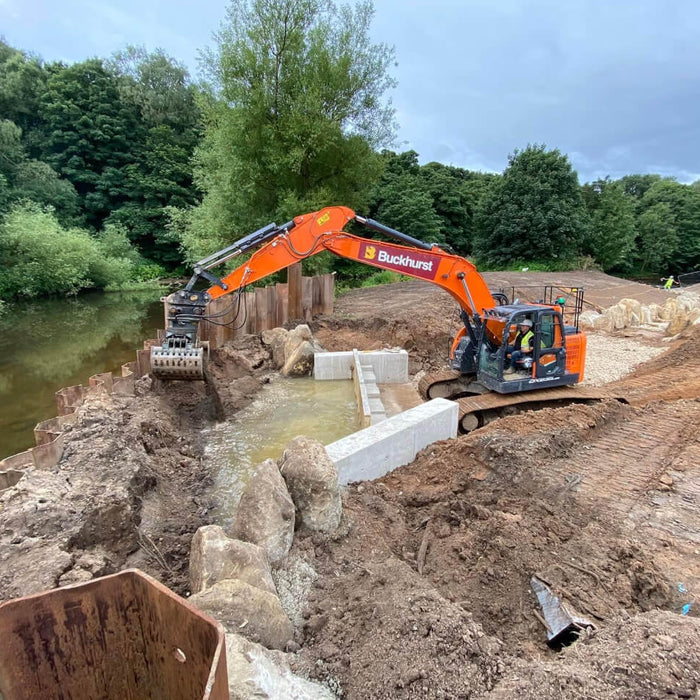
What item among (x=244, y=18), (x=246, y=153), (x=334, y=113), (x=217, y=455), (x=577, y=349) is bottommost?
(x=217, y=455)

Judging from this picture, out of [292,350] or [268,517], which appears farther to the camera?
[292,350]

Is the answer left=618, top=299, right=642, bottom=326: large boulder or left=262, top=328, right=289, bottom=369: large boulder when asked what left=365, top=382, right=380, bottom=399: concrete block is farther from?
left=618, top=299, right=642, bottom=326: large boulder

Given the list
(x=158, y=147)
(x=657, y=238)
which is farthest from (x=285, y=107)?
(x=657, y=238)

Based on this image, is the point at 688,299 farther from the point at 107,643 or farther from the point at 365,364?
the point at 107,643

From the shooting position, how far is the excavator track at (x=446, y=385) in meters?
9.11

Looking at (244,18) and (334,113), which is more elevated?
(244,18)

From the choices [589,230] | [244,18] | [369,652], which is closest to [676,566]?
[369,652]

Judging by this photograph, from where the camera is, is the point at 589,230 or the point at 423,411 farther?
the point at 589,230

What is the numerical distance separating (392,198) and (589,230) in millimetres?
14878

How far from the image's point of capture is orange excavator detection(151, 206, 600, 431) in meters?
7.95

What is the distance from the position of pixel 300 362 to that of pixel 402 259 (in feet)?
12.3

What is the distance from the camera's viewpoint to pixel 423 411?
6973 mm

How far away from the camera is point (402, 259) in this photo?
847cm

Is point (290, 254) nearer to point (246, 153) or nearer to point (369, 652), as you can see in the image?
point (369, 652)
